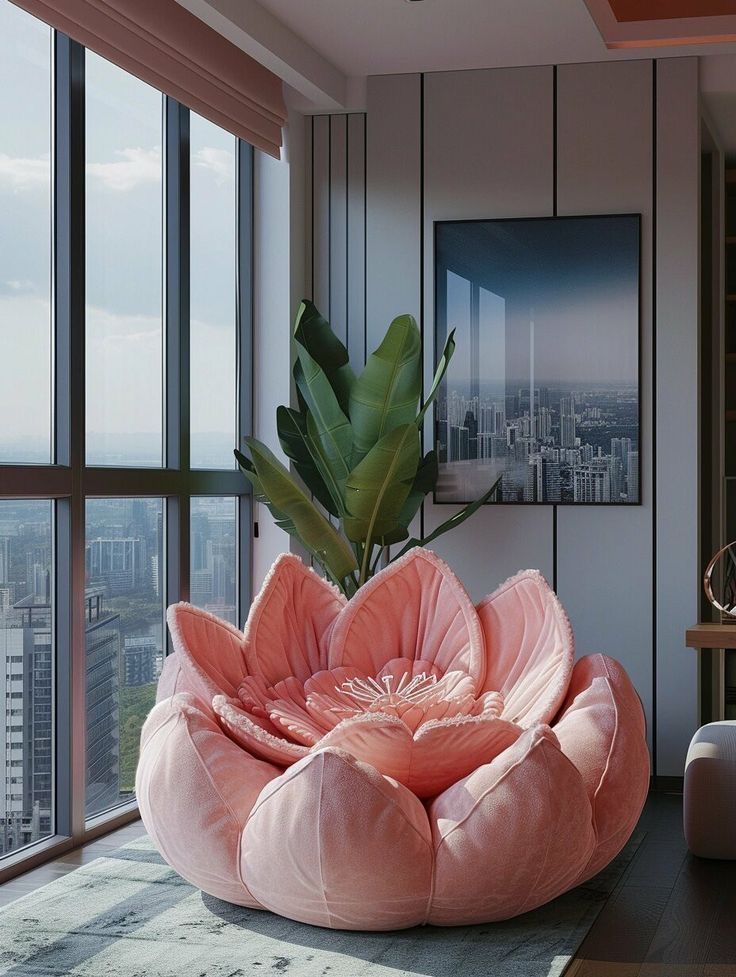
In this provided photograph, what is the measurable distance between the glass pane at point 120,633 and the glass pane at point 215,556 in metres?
0.25

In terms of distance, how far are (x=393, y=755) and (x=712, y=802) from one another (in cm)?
116

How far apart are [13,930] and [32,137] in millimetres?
2182

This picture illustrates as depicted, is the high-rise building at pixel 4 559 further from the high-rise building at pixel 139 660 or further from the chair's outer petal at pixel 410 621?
the chair's outer petal at pixel 410 621

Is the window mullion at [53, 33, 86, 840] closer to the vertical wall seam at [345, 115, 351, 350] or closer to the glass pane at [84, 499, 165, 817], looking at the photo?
the glass pane at [84, 499, 165, 817]

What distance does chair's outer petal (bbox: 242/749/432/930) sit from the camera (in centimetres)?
286

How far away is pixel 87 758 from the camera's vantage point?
4.00 meters

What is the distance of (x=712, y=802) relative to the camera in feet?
12.3

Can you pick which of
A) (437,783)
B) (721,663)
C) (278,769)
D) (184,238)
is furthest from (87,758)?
(721,663)

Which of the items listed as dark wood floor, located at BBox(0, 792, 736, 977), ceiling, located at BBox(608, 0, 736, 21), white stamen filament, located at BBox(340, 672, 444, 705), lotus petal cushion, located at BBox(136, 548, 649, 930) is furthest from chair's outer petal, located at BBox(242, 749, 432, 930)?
ceiling, located at BBox(608, 0, 736, 21)

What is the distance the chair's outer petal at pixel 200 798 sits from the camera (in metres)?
3.05

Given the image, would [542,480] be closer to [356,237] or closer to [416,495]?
[416,495]

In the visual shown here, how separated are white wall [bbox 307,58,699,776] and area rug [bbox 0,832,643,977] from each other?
163 centimetres

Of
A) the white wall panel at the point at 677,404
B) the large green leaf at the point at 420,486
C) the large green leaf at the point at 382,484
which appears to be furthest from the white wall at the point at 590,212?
the large green leaf at the point at 382,484

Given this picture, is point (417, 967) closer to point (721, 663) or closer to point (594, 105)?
point (721, 663)
